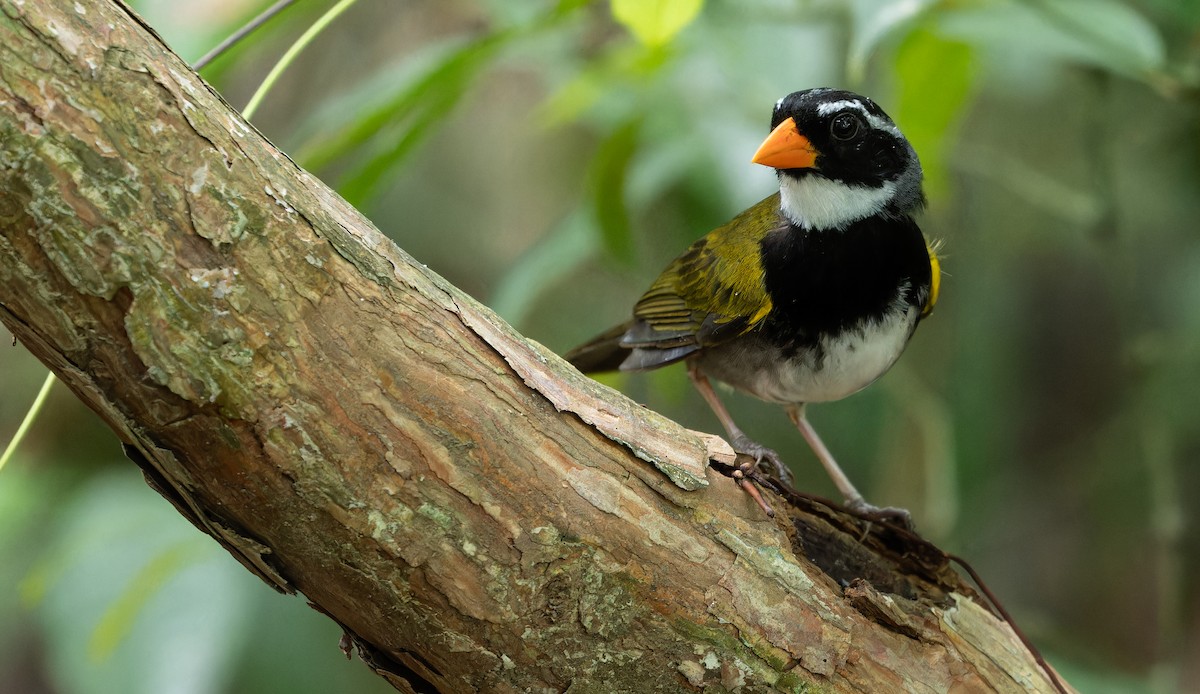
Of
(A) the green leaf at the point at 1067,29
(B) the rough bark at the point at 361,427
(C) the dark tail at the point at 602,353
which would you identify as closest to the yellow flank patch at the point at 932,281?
(A) the green leaf at the point at 1067,29

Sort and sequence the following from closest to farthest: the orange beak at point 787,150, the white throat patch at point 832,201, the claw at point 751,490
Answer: the claw at point 751,490
the orange beak at point 787,150
the white throat patch at point 832,201

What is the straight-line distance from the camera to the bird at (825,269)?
2629 millimetres

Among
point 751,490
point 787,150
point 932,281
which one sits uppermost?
point 932,281

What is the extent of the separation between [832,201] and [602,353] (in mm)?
855

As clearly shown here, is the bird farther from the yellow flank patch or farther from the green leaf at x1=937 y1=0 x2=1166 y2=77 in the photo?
the green leaf at x1=937 y1=0 x2=1166 y2=77

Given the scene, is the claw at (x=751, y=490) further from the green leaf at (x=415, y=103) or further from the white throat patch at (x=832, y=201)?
the green leaf at (x=415, y=103)

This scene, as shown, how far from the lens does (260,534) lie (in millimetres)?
1598

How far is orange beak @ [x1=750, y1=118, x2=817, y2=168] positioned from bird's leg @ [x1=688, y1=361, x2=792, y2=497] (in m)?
0.68

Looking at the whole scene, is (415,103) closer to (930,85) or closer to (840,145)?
(840,145)

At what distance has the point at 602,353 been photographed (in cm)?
323

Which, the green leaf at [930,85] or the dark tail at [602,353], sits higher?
the green leaf at [930,85]

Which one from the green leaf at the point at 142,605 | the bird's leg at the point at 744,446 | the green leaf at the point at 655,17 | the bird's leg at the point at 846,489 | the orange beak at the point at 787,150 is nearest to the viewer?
the green leaf at the point at 655,17

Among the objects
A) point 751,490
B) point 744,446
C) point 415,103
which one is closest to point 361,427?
point 751,490

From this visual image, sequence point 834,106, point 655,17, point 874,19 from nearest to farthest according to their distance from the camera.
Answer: point 655,17, point 874,19, point 834,106
